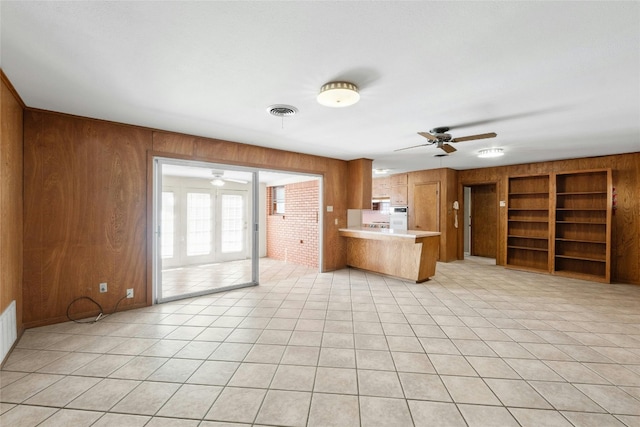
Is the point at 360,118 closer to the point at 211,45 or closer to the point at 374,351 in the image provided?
the point at 211,45

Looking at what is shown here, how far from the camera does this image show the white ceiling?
1581 millimetres

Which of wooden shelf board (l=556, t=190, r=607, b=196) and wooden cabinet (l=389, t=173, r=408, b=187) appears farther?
wooden cabinet (l=389, t=173, r=408, b=187)

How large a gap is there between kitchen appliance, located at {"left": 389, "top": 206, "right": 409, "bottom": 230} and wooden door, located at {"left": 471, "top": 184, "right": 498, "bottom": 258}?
7.10ft

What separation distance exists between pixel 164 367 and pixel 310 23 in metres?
2.86

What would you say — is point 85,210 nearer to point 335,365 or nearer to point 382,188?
point 335,365

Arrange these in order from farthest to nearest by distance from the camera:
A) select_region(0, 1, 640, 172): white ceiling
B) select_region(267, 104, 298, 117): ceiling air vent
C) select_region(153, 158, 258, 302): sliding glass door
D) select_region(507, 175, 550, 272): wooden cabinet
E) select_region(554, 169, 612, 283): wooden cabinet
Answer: select_region(507, 175, 550, 272): wooden cabinet < select_region(153, 158, 258, 302): sliding glass door < select_region(554, 169, 612, 283): wooden cabinet < select_region(267, 104, 298, 117): ceiling air vent < select_region(0, 1, 640, 172): white ceiling

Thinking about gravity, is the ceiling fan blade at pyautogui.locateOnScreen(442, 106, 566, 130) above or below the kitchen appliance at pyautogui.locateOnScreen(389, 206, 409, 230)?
above

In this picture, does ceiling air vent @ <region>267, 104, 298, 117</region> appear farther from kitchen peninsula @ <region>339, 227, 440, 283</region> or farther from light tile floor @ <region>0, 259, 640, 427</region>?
kitchen peninsula @ <region>339, 227, 440, 283</region>

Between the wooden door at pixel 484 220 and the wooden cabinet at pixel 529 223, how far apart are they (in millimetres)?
1246

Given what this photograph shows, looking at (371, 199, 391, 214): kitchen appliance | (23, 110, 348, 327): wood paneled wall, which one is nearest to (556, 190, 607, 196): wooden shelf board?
(371, 199, 391, 214): kitchen appliance

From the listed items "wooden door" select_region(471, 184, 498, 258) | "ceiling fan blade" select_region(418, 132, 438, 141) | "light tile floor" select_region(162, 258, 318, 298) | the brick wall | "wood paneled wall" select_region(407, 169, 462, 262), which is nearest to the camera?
"ceiling fan blade" select_region(418, 132, 438, 141)

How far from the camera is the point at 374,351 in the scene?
2621 mm

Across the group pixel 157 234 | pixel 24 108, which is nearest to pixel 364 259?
pixel 157 234

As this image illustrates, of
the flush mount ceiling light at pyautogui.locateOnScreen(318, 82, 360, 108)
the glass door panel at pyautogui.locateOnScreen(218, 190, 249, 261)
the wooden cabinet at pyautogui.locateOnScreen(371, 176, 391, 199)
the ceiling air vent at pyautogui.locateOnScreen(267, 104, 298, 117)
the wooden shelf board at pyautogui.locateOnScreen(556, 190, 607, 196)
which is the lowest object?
→ the glass door panel at pyautogui.locateOnScreen(218, 190, 249, 261)
